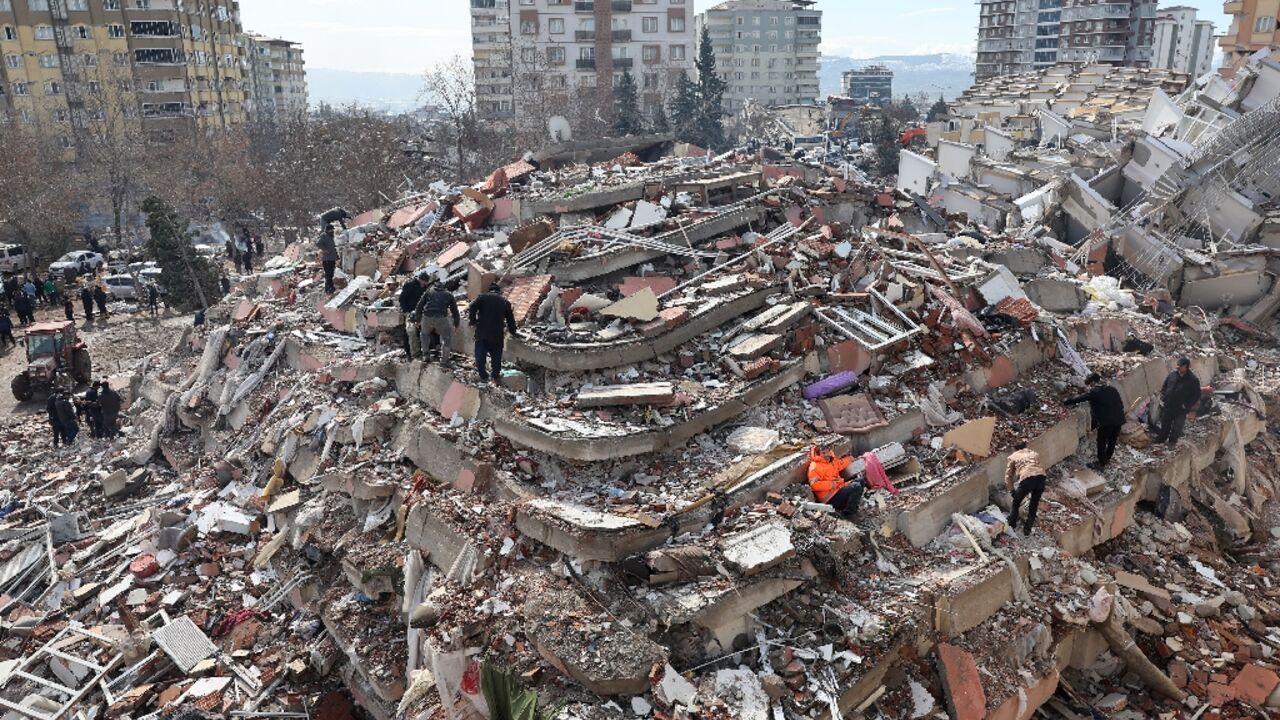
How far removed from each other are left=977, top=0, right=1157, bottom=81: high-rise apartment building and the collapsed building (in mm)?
51045

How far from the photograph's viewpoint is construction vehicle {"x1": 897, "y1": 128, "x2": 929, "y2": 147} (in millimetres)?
38562

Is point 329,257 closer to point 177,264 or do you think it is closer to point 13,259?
point 177,264

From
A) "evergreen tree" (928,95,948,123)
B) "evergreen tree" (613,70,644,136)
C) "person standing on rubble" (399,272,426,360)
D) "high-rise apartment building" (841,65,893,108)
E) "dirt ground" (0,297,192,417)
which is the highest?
"high-rise apartment building" (841,65,893,108)

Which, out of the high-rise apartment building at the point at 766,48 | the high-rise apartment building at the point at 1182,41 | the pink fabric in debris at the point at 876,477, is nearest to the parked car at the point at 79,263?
the pink fabric in debris at the point at 876,477

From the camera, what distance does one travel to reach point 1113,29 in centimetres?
6469

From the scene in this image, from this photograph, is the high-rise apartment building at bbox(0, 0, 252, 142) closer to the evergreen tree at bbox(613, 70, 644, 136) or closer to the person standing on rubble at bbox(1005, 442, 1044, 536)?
the evergreen tree at bbox(613, 70, 644, 136)

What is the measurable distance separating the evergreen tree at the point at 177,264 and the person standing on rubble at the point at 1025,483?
1924 cm

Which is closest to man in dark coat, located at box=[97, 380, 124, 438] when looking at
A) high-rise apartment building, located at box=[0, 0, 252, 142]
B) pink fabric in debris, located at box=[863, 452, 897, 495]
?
pink fabric in debris, located at box=[863, 452, 897, 495]

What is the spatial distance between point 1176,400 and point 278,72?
8194 centimetres

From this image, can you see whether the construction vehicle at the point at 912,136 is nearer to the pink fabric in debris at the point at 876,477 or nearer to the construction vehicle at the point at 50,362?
the construction vehicle at the point at 50,362

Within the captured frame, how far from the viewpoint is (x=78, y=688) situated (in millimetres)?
7512

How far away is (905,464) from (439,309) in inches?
193

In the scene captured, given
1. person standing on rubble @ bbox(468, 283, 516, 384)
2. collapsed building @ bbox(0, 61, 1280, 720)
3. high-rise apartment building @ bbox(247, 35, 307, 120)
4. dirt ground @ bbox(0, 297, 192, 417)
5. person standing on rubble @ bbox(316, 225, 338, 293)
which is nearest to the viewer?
collapsed building @ bbox(0, 61, 1280, 720)

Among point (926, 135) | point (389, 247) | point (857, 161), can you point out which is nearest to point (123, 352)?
point (389, 247)
